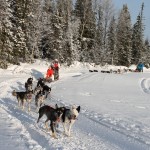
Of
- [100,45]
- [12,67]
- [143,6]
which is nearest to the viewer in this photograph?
[12,67]

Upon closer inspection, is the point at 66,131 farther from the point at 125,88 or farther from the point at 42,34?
the point at 42,34

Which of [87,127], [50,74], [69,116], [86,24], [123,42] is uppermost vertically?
[86,24]

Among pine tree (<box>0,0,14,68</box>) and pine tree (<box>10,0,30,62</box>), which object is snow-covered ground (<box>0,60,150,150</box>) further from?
pine tree (<box>10,0,30,62</box>)

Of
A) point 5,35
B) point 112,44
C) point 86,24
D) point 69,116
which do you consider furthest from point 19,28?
point 69,116

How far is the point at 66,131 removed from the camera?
415 inches

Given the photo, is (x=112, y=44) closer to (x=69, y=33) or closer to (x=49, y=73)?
(x=69, y=33)

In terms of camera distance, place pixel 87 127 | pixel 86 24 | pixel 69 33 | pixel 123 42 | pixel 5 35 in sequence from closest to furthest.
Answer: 1. pixel 87 127
2. pixel 5 35
3. pixel 69 33
4. pixel 86 24
5. pixel 123 42

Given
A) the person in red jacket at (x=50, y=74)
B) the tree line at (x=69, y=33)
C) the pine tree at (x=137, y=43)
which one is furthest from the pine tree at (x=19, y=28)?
the pine tree at (x=137, y=43)

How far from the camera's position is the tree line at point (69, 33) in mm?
37325

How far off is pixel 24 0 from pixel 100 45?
1921cm

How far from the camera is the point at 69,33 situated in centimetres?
4453

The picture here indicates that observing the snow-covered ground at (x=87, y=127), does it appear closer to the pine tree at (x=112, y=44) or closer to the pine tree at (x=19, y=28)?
the pine tree at (x=19, y=28)

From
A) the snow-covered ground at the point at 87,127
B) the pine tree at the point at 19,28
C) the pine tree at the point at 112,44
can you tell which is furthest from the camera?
the pine tree at the point at 112,44

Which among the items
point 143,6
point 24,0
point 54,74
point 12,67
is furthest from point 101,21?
point 54,74
